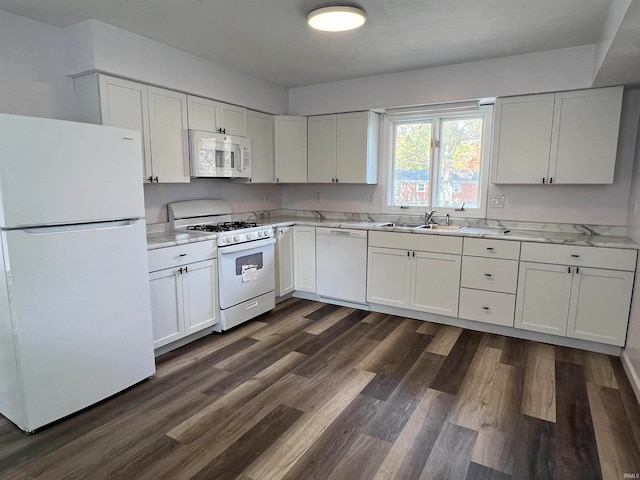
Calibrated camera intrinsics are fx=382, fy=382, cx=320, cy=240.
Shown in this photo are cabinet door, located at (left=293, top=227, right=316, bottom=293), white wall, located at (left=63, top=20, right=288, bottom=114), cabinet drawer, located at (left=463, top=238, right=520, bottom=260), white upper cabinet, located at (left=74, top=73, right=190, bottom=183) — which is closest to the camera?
white wall, located at (left=63, top=20, right=288, bottom=114)

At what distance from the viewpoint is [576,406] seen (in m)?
2.36

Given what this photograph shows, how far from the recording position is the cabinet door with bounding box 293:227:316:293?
14.1 ft

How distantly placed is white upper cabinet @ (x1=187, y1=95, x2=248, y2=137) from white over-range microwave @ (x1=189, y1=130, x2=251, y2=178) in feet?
0.27

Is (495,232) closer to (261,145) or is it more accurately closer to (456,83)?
(456,83)

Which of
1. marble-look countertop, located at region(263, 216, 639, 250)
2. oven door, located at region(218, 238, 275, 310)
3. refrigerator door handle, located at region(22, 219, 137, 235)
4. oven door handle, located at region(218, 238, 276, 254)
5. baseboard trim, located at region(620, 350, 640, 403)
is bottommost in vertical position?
baseboard trim, located at region(620, 350, 640, 403)

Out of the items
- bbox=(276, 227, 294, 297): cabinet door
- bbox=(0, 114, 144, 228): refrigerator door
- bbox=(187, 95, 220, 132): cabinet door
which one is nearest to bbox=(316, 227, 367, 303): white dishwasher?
bbox=(276, 227, 294, 297): cabinet door

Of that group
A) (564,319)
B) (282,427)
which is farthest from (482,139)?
(282,427)

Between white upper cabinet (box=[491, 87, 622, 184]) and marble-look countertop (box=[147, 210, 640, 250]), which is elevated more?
white upper cabinet (box=[491, 87, 622, 184])

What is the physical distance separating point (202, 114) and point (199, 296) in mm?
1688

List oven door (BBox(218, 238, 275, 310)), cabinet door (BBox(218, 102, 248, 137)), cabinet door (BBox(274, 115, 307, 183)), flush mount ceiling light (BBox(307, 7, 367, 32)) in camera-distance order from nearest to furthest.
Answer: flush mount ceiling light (BBox(307, 7, 367, 32)), oven door (BBox(218, 238, 275, 310)), cabinet door (BBox(218, 102, 248, 137)), cabinet door (BBox(274, 115, 307, 183))

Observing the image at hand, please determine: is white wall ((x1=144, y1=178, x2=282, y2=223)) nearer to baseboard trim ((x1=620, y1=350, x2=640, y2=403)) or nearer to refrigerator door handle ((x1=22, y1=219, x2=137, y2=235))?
Answer: refrigerator door handle ((x1=22, y1=219, x2=137, y2=235))

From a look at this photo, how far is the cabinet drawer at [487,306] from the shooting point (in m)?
3.36

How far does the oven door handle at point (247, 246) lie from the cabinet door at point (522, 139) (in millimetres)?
2244

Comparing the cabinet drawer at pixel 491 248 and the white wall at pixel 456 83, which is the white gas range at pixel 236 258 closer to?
the white wall at pixel 456 83
